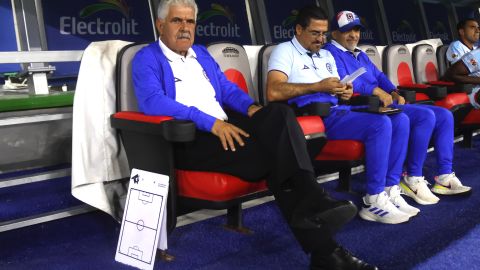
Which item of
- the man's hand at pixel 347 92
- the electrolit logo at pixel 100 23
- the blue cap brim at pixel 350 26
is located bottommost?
the man's hand at pixel 347 92

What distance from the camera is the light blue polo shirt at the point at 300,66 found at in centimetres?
249

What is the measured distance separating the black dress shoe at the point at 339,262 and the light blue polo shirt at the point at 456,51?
111 inches

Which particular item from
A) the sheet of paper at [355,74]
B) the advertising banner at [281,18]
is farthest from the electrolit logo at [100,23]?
the sheet of paper at [355,74]

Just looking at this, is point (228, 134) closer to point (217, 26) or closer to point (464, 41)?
point (464, 41)

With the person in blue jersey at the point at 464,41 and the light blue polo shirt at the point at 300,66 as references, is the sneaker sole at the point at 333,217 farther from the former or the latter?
the person in blue jersey at the point at 464,41

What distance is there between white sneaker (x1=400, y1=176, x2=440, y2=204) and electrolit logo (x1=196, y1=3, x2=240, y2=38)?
356 centimetres

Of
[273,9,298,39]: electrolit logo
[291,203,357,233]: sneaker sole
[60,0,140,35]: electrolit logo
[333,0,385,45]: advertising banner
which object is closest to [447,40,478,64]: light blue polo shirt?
[273,9,298,39]: electrolit logo

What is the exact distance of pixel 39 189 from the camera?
3062 millimetres

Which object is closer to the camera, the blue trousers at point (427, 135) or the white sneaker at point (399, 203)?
the white sneaker at point (399, 203)

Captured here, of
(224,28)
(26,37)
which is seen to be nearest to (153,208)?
(26,37)

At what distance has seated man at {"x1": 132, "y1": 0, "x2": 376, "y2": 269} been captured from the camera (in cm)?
158

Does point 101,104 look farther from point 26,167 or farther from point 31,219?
point 26,167

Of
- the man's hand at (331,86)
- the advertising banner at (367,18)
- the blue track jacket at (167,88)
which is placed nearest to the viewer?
the blue track jacket at (167,88)

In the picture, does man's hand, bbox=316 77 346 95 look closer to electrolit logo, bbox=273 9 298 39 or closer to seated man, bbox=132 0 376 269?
seated man, bbox=132 0 376 269
